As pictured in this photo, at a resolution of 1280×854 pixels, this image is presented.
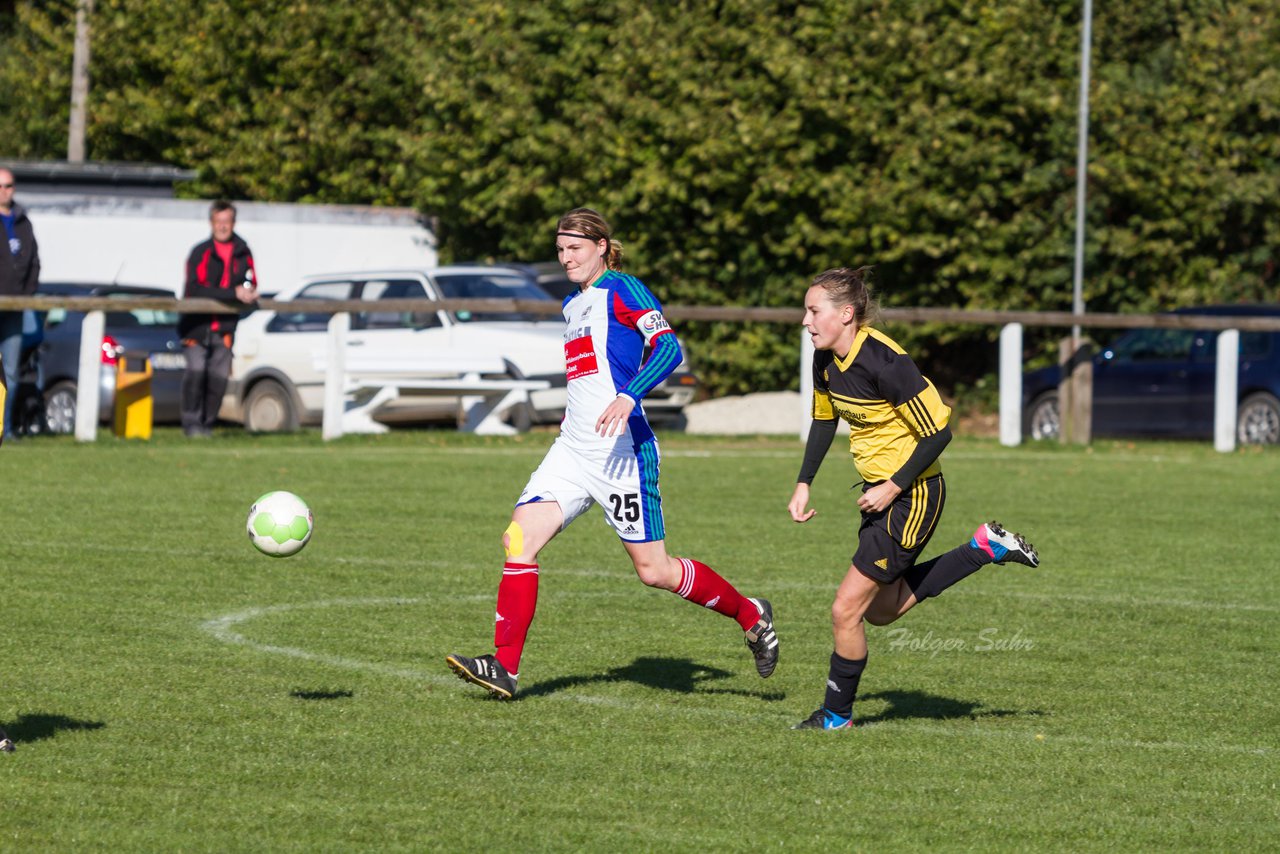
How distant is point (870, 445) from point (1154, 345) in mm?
16762

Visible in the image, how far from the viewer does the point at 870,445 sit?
22.3 ft

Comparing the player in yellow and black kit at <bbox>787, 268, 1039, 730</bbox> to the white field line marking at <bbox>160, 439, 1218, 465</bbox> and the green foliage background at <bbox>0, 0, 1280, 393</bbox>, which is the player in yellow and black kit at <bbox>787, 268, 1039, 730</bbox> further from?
the green foliage background at <bbox>0, 0, 1280, 393</bbox>

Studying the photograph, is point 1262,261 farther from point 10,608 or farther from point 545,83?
point 10,608

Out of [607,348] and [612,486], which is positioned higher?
[607,348]

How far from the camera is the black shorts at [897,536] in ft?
22.0

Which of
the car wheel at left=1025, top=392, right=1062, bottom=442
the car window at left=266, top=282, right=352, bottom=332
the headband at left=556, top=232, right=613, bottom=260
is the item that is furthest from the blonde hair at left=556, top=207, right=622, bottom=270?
the car wheel at left=1025, top=392, right=1062, bottom=442

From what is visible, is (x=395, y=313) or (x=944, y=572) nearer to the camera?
(x=944, y=572)

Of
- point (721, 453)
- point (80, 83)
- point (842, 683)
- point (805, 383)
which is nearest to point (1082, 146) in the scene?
point (805, 383)

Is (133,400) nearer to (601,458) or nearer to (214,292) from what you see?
(214,292)

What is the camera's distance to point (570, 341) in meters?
7.54

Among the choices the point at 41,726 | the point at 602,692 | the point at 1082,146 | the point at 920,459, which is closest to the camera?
the point at 41,726

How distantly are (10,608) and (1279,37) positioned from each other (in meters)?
23.3

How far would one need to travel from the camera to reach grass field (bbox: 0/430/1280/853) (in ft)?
17.9

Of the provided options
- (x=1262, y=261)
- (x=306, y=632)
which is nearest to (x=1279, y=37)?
(x=1262, y=261)
